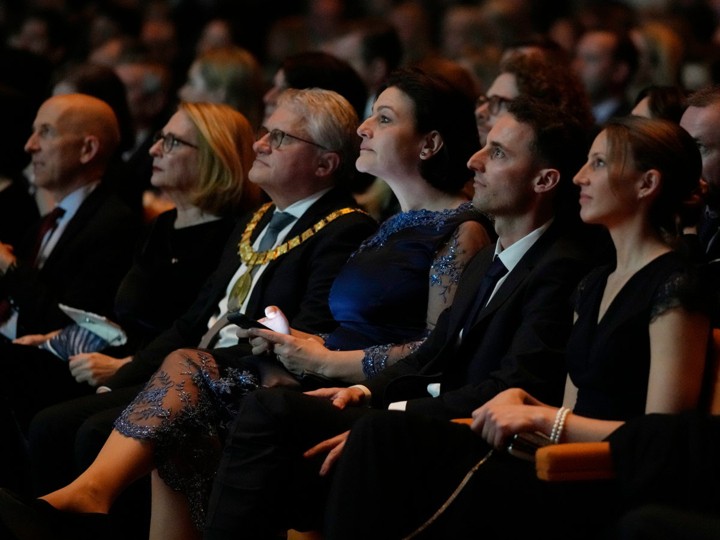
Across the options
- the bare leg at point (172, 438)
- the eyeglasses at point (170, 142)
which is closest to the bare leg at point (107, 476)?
the bare leg at point (172, 438)

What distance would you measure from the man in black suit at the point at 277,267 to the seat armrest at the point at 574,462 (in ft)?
4.52

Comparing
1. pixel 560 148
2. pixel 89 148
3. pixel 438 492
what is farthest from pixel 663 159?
pixel 89 148

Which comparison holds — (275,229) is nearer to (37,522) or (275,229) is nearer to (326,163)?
(326,163)

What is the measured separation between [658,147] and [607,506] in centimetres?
84

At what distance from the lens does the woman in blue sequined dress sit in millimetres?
3529

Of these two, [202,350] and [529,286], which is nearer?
[529,286]

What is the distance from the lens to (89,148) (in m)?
5.07

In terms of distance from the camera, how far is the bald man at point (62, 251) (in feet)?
14.7

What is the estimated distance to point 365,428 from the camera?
2.96m

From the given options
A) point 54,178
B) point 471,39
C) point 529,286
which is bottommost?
point 529,286

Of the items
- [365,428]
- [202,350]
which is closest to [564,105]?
[202,350]

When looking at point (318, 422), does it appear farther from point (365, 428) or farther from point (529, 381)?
point (529, 381)

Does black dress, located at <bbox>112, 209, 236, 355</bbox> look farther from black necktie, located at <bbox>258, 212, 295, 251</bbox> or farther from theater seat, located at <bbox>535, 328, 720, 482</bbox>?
theater seat, located at <bbox>535, 328, 720, 482</bbox>

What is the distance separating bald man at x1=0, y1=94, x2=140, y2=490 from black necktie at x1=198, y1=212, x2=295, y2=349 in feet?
2.01
